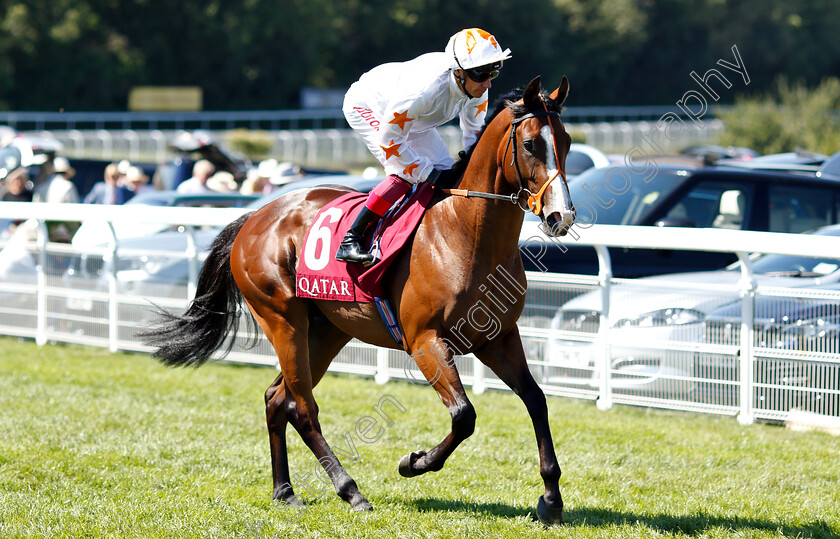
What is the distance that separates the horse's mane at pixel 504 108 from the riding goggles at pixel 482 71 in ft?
0.39

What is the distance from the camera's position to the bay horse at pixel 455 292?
4.33m

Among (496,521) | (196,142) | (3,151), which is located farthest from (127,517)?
(196,142)

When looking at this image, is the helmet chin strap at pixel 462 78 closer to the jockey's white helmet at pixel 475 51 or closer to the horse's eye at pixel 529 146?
the jockey's white helmet at pixel 475 51

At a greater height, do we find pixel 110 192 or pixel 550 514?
pixel 110 192

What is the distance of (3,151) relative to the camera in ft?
40.4

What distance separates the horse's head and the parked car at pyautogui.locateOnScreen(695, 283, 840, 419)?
120 inches

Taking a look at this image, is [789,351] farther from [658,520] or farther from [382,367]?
[382,367]

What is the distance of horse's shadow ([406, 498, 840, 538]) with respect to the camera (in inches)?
177

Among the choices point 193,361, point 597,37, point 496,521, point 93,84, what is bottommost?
point 496,521

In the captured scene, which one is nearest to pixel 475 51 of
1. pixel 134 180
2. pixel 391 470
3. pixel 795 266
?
pixel 391 470

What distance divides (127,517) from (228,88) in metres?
37.4

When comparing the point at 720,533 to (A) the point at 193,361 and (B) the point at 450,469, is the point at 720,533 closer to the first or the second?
(B) the point at 450,469

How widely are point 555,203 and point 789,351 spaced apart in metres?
3.24

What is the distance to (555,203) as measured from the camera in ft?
13.4
